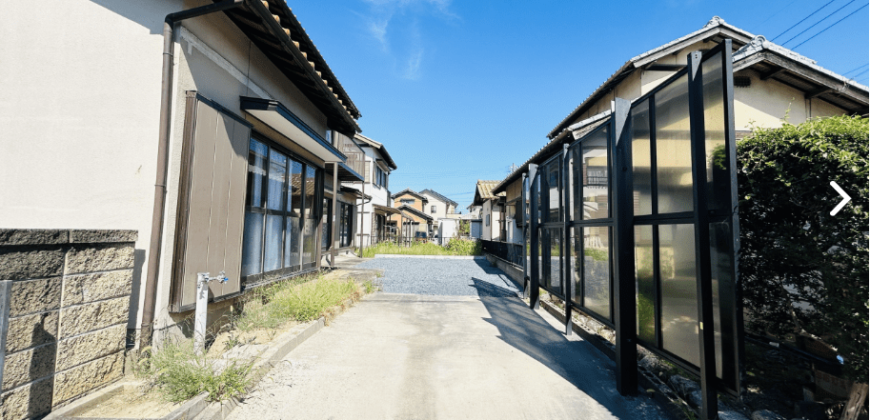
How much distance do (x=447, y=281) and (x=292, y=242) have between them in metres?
4.91

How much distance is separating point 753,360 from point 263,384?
4516 millimetres

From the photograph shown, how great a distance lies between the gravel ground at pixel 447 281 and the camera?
8292 millimetres

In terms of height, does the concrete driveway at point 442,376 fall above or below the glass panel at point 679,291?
below

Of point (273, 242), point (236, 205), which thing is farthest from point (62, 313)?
point (273, 242)

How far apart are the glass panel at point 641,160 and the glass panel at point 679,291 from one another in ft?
A: 0.96

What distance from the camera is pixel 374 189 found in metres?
21.0

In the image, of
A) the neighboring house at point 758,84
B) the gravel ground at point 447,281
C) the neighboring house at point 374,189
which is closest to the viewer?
the neighboring house at point 758,84

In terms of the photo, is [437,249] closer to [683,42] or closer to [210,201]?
[683,42]

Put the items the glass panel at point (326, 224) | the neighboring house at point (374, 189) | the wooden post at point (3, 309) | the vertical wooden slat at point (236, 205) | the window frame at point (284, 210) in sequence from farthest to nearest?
the neighboring house at point (374, 189) < the glass panel at point (326, 224) < the window frame at point (284, 210) < the vertical wooden slat at point (236, 205) < the wooden post at point (3, 309)

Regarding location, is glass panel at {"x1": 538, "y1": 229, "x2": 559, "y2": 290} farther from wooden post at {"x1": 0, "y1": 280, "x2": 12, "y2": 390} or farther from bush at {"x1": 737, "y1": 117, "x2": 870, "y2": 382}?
wooden post at {"x1": 0, "y1": 280, "x2": 12, "y2": 390}

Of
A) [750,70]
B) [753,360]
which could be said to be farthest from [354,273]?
[750,70]

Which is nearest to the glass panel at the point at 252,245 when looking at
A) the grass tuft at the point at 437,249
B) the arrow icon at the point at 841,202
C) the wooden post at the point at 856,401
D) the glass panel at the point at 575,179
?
the glass panel at the point at 575,179

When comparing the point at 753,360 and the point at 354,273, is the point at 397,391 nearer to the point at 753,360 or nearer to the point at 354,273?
the point at 753,360

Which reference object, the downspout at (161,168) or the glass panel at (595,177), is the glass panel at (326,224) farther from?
the glass panel at (595,177)
